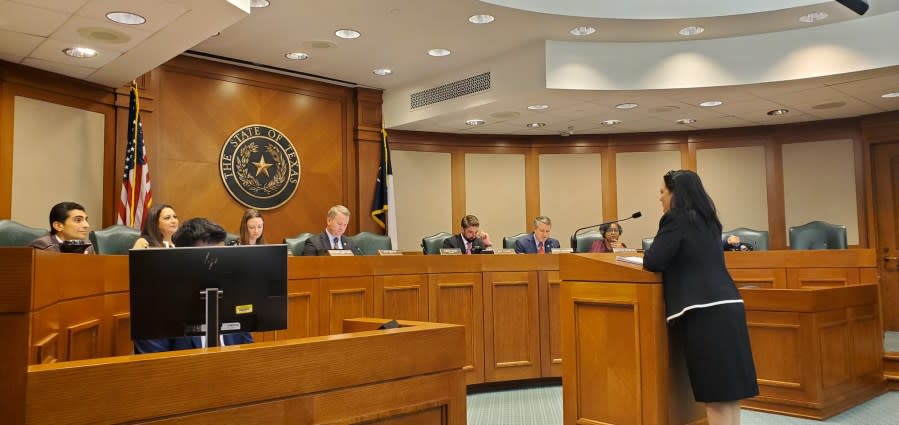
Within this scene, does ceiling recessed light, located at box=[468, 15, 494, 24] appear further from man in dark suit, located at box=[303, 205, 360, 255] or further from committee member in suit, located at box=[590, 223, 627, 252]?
committee member in suit, located at box=[590, 223, 627, 252]

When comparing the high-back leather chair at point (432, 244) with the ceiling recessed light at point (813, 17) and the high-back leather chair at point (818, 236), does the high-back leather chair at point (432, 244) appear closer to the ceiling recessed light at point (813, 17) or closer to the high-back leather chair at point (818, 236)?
the high-back leather chair at point (818, 236)

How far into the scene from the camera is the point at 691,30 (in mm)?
6652

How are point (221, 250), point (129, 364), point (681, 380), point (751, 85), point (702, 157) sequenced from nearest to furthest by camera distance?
1. point (129, 364)
2. point (221, 250)
3. point (681, 380)
4. point (751, 85)
5. point (702, 157)

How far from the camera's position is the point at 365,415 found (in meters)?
2.03

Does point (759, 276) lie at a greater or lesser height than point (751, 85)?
lesser

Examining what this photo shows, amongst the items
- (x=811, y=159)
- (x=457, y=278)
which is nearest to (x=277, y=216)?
(x=457, y=278)

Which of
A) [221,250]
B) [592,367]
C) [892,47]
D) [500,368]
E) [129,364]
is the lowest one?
[500,368]

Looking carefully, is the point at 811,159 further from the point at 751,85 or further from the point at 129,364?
the point at 129,364

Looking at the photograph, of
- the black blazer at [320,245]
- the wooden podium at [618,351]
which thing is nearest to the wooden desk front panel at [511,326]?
the black blazer at [320,245]

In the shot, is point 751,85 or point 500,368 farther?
point 751,85

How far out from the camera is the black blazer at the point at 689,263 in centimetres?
296

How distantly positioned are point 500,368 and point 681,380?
7.41 ft

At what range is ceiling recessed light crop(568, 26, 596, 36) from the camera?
6570mm

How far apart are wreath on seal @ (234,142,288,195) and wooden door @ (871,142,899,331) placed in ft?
24.0
